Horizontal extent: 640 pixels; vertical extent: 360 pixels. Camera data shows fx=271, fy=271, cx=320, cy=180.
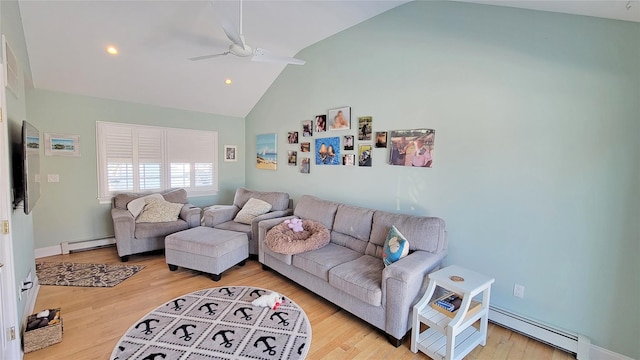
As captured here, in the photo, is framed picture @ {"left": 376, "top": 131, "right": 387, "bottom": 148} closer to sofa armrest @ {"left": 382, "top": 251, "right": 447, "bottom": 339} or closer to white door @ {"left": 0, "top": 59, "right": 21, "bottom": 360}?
sofa armrest @ {"left": 382, "top": 251, "right": 447, "bottom": 339}

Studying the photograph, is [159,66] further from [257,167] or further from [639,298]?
[639,298]

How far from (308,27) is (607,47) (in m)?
2.97

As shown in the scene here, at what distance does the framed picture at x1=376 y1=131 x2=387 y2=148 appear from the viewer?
10.9ft

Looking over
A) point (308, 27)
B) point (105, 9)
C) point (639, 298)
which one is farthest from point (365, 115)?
point (105, 9)

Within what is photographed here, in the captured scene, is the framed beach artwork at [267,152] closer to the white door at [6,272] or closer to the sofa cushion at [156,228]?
the sofa cushion at [156,228]

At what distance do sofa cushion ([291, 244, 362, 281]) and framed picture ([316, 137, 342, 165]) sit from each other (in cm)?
134

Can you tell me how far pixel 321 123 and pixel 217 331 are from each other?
2906 millimetres

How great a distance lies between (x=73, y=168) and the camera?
409 centimetres

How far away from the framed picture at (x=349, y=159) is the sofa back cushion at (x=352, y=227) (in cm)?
66

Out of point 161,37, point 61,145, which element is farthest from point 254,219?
point 61,145

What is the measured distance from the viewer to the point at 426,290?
2.24 meters

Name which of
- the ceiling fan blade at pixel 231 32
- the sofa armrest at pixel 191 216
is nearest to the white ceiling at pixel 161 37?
the ceiling fan blade at pixel 231 32

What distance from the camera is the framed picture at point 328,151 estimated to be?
3.89 meters

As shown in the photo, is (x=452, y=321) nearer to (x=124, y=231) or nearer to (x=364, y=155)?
(x=364, y=155)
